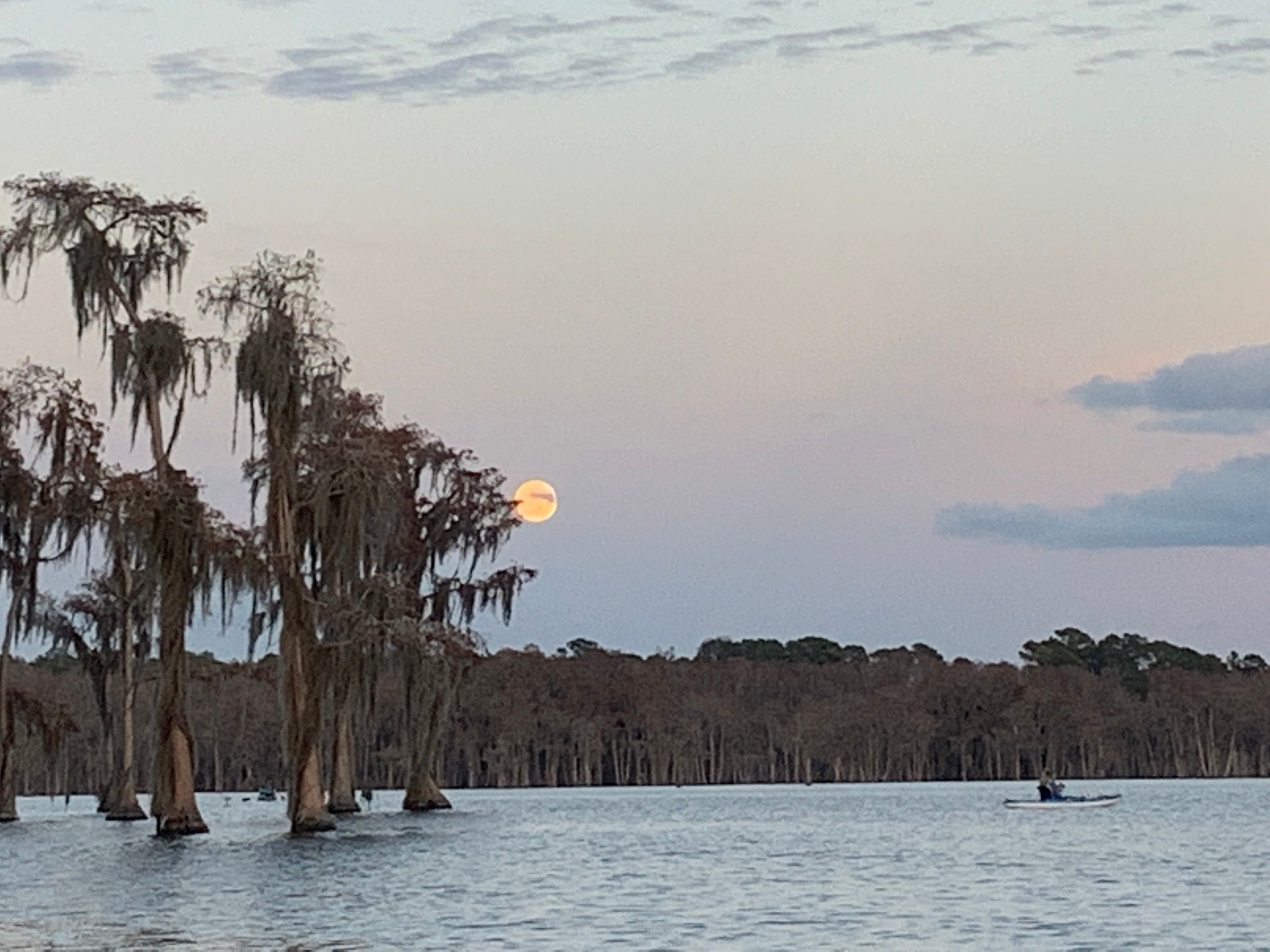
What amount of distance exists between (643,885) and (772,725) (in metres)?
131

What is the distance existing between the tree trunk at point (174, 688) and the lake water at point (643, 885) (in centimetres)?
107

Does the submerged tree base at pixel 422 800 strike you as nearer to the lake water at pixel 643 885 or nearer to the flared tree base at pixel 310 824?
the lake water at pixel 643 885

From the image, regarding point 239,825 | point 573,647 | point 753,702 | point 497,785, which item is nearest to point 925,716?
point 753,702


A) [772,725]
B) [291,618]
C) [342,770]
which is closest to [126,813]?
[342,770]

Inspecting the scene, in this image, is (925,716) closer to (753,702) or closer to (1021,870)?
(753,702)

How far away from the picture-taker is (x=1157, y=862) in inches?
1774

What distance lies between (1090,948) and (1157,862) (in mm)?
19861

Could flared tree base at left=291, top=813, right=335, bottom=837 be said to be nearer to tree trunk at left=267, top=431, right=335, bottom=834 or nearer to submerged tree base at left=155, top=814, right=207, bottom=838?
submerged tree base at left=155, top=814, right=207, bottom=838

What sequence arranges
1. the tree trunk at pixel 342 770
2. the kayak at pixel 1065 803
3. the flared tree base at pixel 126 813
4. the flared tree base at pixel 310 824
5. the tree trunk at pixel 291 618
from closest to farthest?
the tree trunk at pixel 291 618 < the flared tree base at pixel 310 824 < the tree trunk at pixel 342 770 < the flared tree base at pixel 126 813 < the kayak at pixel 1065 803

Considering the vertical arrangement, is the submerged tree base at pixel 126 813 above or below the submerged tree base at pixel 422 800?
below

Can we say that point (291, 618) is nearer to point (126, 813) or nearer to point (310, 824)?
point (310, 824)

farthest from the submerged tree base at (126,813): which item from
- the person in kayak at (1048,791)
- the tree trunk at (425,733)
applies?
the person in kayak at (1048,791)

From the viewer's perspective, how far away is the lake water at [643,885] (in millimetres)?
27578

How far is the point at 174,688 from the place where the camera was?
154 ft
